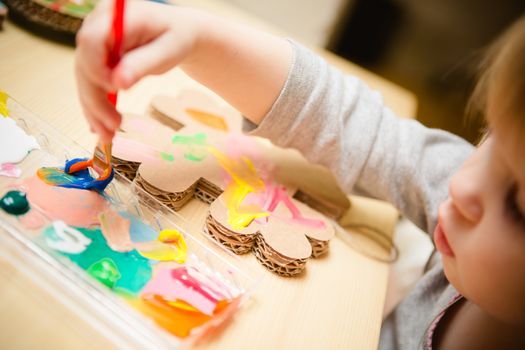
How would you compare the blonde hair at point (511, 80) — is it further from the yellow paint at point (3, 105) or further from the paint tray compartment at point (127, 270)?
the yellow paint at point (3, 105)

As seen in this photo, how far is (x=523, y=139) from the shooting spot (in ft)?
0.96

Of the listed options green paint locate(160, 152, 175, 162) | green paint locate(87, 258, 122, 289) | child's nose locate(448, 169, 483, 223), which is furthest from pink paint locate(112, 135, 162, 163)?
child's nose locate(448, 169, 483, 223)

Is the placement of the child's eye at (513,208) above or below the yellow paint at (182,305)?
above

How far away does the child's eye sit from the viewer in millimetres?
320

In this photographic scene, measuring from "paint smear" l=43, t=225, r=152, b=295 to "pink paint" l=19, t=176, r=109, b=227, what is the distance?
11 mm

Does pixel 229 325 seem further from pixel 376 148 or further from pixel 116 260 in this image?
pixel 376 148

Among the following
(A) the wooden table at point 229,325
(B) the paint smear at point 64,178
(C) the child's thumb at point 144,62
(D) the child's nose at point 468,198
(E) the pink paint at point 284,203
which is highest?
(D) the child's nose at point 468,198

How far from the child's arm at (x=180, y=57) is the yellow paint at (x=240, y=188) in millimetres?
53

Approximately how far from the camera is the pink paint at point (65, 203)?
337 mm

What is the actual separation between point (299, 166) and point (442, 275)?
0.71ft

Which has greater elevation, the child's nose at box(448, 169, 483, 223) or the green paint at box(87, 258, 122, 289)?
the child's nose at box(448, 169, 483, 223)

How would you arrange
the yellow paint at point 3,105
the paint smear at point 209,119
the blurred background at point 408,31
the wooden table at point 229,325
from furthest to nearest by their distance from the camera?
the blurred background at point 408,31 < the paint smear at point 209,119 < the yellow paint at point 3,105 < the wooden table at point 229,325

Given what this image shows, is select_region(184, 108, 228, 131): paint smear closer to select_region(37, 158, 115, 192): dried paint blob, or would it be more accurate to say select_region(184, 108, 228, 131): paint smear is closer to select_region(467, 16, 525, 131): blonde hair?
select_region(37, 158, 115, 192): dried paint blob

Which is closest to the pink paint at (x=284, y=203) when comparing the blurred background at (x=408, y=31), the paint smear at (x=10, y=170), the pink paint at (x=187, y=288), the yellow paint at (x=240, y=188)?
the yellow paint at (x=240, y=188)
